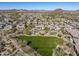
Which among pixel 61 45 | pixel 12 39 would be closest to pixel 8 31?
pixel 12 39

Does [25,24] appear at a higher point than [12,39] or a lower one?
higher

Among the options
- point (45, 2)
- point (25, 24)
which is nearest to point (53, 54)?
point (25, 24)

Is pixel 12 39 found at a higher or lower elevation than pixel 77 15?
lower

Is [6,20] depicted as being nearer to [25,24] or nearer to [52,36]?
[25,24]

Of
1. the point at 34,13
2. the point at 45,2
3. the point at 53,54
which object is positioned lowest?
the point at 53,54

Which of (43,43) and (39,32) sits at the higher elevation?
(39,32)

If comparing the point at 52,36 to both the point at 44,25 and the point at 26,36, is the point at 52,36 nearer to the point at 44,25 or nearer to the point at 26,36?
the point at 44,25
